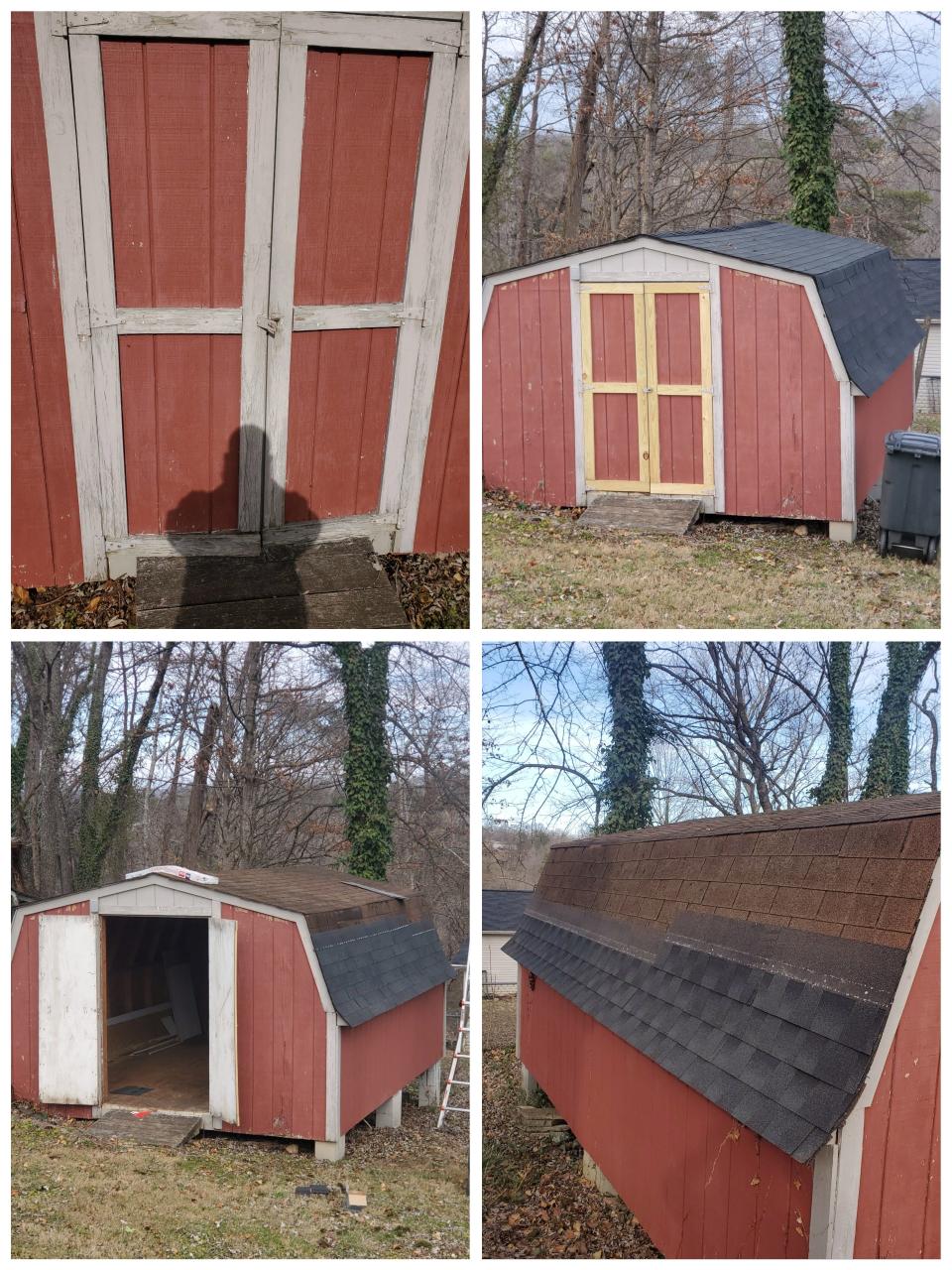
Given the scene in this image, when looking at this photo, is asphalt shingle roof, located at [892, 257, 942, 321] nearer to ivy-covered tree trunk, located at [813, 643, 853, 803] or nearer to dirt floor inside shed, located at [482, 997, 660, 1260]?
ivy-covered tree trunk, located at [813, 643, 853, 803]

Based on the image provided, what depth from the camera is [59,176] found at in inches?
190

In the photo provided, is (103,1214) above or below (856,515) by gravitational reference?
below

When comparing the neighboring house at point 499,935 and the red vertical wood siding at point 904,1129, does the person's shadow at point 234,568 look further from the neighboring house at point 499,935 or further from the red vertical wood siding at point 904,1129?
the neighboring house at point 499,935

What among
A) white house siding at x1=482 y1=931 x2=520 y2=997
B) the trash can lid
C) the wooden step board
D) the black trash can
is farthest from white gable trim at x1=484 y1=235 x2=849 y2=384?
white house siding at x1=482 y1=931 x2=520 y2=997

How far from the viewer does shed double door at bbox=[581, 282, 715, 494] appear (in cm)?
773

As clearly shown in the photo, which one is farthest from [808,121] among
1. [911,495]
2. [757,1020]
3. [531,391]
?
[757,1020]

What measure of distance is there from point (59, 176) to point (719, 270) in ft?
15.9

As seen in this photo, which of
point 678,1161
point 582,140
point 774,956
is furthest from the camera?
point 582,140

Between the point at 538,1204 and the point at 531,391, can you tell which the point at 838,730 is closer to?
the point at 531,391

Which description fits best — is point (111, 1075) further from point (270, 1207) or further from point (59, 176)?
point (59, 176)

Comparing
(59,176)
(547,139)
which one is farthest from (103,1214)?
(547,139)

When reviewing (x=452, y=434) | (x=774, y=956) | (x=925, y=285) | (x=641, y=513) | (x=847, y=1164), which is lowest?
(x=847, y=1164)

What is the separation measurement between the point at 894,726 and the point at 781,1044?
7722 millimetres

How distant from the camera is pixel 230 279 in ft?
16.9
